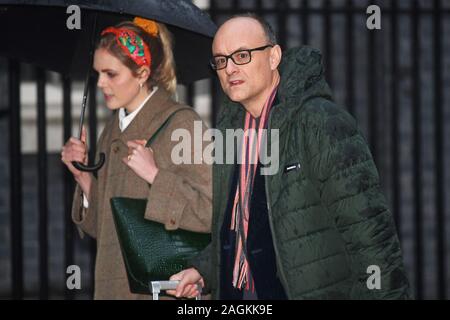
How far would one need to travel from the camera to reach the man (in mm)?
2881

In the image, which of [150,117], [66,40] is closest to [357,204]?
[150,117]

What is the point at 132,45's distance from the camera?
367 cm

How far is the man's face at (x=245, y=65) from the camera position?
3.11 metres

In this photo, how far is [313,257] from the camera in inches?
115

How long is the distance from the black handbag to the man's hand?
135 mm

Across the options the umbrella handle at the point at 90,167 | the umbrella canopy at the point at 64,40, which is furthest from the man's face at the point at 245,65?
the umbrella handle at the point at 90,167

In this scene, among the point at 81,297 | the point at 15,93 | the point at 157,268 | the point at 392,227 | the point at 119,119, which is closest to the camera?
the point at 392,227

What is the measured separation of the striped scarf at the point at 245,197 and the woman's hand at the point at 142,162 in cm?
50

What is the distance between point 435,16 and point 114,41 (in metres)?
2.85

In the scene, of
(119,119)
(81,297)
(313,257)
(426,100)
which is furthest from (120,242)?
(426,100)

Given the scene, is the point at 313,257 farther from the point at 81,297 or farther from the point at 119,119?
the point at 81,297

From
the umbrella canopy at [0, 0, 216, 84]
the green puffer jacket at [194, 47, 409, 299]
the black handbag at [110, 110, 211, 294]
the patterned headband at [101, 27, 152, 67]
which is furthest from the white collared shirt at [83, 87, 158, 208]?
the green puffer jacket at [194, 47, 409, 299]

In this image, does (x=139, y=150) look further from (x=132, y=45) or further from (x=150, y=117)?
(x=132, y=45)
